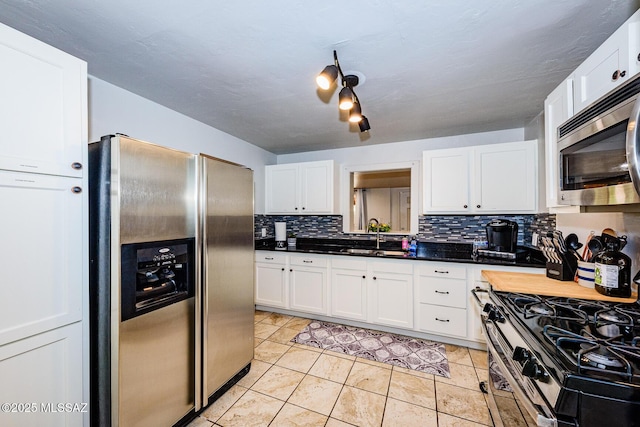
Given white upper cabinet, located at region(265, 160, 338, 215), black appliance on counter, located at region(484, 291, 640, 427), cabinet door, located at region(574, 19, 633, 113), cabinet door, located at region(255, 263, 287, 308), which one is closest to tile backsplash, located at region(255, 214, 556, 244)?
white upper cabinet, located at region(265, 160, 338, 215)

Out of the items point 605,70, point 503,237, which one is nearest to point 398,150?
point 503,237

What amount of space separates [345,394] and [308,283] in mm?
1359

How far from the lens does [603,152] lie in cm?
113

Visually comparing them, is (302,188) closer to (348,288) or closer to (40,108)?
(348,288)

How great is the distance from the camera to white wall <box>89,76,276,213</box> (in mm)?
1898

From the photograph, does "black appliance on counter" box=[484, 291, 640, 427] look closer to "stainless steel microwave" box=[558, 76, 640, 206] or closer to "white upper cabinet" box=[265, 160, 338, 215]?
"stainless steel microwave" box=[558, 76, 640, 206]

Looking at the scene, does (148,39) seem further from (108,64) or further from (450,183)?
(450,183)

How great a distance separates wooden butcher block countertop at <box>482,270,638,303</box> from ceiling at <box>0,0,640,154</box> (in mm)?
1431

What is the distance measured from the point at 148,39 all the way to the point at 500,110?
282 cm

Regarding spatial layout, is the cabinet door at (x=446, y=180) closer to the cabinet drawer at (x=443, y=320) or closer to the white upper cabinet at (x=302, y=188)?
the cabinet drawer at (x=443, y=320)

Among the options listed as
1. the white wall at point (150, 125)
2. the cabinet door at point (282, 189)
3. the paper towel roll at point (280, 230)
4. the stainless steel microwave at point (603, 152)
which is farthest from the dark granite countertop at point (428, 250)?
the white wall at point (150, 125)

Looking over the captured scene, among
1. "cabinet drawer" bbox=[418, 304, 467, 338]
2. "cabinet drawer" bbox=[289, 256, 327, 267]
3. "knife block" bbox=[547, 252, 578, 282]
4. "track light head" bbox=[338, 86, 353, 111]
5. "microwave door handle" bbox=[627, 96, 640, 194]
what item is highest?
"track light head" bbox=[338, 86, 353, 111]

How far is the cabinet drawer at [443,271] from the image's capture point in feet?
8.20

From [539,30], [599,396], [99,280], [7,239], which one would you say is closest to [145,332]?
[99,280]
